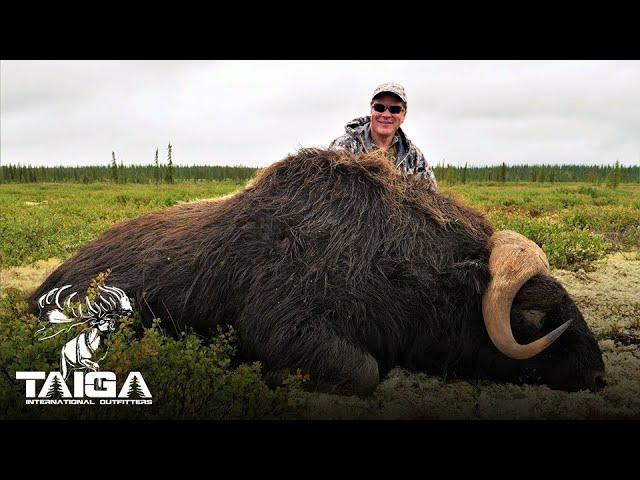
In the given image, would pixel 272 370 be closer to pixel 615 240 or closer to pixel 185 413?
pixel 185 413

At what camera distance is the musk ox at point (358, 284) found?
3961 mm

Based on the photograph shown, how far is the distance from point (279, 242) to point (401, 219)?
86cm

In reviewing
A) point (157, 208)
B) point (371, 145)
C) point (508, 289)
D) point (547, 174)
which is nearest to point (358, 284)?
point (508, 289)

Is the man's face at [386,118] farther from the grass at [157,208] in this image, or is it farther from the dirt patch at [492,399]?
the dirt patch at [492,399]

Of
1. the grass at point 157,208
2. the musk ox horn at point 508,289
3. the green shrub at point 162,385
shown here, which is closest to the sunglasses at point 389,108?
the grass at point 157,208

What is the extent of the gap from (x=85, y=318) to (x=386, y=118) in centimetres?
357

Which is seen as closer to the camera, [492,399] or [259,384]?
[259,384]

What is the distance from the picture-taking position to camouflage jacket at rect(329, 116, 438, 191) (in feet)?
20.9

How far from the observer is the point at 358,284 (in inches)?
161

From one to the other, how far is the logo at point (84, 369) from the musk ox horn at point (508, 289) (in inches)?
83.5

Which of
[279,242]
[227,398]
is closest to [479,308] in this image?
[279,242]

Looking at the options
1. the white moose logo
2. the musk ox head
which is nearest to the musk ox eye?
the musk ox head

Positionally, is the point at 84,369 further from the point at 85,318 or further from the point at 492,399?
the point at 492,399

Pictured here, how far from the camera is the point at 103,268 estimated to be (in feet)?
15.5
